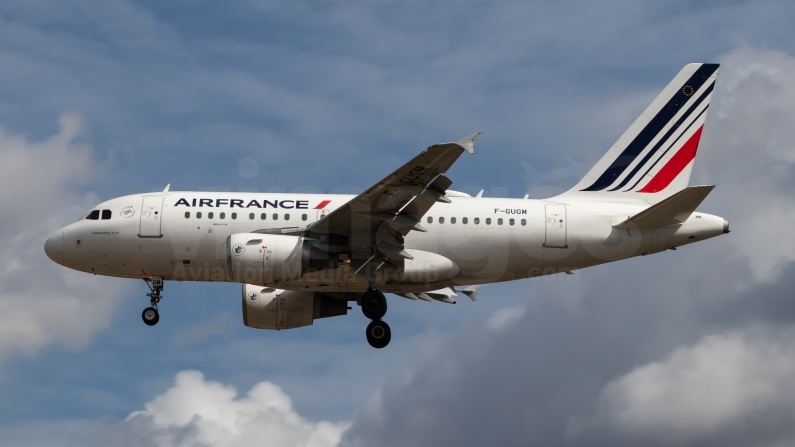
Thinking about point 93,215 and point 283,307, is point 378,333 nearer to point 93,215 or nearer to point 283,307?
point 283,307

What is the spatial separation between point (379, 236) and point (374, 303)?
8.47 ft

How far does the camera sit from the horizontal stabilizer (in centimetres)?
3312

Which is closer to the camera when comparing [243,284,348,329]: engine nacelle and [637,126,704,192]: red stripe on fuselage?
[637,126,704,192]: red stripe on fuselage

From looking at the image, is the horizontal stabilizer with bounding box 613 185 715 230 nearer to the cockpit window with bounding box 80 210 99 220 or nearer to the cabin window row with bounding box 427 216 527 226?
the cabin window row with bounding box 427 216 527 226

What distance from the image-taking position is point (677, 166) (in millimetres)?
38281

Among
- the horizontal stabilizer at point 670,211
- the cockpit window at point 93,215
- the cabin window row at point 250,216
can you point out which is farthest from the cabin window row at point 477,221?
the cockpit window at point 93,215

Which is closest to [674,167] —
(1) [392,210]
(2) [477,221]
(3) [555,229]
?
(3) [555,229]

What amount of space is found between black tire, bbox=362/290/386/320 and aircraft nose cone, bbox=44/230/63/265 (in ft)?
35.3

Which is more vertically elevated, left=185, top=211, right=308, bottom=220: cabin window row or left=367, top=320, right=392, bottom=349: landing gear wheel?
left=185, top=211, right=308, bottom=220: cabin window row

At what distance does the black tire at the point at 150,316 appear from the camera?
3706 centimetres

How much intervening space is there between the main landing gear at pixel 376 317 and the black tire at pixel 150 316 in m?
7.25

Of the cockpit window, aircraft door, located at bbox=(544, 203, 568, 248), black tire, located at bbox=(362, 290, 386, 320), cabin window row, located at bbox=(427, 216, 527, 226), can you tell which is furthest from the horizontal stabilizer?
the cockpit window

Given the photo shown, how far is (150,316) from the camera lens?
3712cm

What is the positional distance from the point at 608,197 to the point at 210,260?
1377 centimetres
